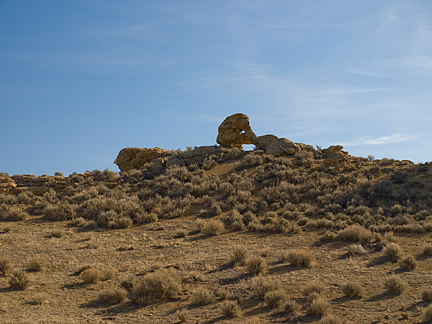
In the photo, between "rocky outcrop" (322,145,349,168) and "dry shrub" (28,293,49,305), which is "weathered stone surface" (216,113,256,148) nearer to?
"rocky outcrop" (322,145,349,168)

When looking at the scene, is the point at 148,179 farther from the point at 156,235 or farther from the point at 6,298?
the point at 6,298

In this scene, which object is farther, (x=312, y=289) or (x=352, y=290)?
(x=312, y=289)

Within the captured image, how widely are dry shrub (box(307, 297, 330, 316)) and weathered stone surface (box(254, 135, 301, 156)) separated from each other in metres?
21.5

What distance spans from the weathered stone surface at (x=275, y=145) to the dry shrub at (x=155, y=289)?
68.6 feet

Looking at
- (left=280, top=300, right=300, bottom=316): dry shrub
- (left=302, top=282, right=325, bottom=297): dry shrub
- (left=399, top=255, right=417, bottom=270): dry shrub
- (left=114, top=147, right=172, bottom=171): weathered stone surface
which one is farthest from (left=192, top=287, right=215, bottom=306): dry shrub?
(left=114, top=147, right=172, bottom=171): weathered stone surface

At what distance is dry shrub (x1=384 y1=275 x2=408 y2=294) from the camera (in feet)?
28.9

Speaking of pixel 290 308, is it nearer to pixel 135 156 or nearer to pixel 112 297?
pixel 112 297

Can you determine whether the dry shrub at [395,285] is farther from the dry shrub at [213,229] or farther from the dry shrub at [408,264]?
the dry shrub at [213,229]

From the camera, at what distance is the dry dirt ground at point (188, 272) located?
828cm

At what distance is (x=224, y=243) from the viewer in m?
14.4

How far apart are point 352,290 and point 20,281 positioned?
930 cm

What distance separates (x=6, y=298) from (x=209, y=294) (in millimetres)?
5543

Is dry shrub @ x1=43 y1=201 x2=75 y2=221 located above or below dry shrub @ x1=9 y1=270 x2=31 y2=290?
above

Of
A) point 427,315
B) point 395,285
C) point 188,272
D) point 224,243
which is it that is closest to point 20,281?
point 188,272
